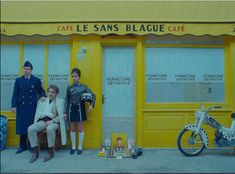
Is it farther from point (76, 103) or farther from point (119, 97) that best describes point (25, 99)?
point (119, 97)

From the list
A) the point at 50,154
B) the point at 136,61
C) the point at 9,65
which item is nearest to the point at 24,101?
the point at 9,65

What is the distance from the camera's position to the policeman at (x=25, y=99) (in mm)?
6688

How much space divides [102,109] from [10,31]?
2.84m

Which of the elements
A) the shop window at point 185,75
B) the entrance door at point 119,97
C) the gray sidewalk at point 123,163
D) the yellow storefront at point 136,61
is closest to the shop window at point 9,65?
the yellow storefront at point 136,61

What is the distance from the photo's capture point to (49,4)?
6.95m

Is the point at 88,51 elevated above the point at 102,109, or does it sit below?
above

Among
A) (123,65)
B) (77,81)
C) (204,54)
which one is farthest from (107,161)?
(204,54)

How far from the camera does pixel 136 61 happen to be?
7164mm

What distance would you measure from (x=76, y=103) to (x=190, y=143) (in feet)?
8.93

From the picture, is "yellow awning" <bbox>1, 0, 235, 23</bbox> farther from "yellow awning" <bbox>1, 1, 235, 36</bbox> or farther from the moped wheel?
the moped wheel

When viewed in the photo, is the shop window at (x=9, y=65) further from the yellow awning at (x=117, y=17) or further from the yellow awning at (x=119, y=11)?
the yellow awning at (x=119, y=11)

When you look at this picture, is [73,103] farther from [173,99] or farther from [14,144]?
[173,99]

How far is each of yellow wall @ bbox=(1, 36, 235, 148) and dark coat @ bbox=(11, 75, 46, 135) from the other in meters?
0.58

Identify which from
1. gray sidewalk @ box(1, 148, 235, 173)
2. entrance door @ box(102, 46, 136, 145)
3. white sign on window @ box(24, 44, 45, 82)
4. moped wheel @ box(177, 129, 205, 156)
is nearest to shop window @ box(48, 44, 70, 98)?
white sign on window @ box(24, 44, 45, 82)
